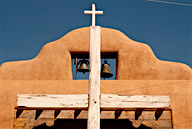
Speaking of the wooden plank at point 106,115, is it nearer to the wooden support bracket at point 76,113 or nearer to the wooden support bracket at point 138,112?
the wooden support bracket at point 76,113

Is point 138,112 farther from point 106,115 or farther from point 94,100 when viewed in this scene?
point 94,100

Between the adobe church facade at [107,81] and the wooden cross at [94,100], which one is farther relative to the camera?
the adobe church facade at [107,81]

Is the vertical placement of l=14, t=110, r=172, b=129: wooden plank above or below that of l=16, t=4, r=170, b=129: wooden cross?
below

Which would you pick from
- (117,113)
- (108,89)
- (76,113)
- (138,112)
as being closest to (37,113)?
(76,113)

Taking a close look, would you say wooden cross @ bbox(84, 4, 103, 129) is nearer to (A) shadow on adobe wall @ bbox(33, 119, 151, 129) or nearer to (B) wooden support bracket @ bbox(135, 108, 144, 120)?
(B) wooden support bracket @ bbox(135, 108, 144, 120)

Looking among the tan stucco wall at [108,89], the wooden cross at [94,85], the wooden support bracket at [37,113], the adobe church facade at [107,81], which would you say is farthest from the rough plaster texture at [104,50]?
the wooden cross at [94,85]

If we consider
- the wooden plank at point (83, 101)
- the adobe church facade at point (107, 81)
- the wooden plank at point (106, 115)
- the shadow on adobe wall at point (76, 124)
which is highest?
the adobe church facade at point (107, 81)

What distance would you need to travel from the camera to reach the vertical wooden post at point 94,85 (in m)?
4.36

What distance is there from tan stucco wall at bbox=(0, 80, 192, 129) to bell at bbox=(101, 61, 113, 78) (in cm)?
123

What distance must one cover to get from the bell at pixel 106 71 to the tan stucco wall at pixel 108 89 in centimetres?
123

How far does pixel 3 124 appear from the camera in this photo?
23.1ft

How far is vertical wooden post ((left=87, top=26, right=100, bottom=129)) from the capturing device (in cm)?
436

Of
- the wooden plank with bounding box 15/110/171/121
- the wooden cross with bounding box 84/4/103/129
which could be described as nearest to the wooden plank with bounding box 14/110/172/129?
the wooden plank with bounding box 15/110/171/121

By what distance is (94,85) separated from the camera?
4586 mm
